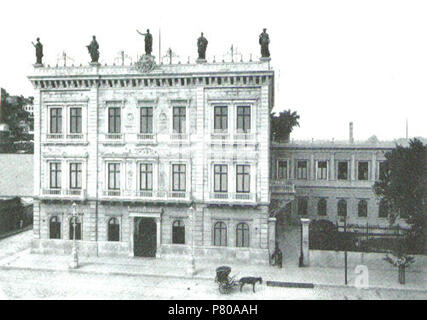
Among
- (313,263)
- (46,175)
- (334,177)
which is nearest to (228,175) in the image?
(313,263)

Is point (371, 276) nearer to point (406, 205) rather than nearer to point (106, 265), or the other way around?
point (406, 205)

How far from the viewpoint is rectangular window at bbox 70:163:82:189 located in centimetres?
3297

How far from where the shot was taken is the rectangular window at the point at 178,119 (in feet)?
104

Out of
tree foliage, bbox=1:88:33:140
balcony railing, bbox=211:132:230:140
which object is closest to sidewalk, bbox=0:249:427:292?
balcony railing, bbox=211:132:230:140

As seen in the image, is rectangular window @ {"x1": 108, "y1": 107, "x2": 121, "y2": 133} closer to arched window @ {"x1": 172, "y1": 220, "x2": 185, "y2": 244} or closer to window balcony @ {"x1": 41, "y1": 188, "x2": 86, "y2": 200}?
window balcony @ {"x1": 41, "y1": 188, "x2": 86, "y2": 200}

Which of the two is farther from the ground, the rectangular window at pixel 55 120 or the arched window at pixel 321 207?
the rectangular window at pixel 55 120

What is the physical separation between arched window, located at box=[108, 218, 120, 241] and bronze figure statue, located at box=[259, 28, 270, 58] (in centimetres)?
Answer: 1582

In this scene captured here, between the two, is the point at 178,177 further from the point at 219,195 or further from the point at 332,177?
the point at 332,177

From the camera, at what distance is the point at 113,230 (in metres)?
32.7

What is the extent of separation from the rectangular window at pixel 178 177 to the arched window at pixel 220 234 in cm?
358

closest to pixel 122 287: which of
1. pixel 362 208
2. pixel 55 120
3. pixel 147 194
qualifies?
pixel 147 194

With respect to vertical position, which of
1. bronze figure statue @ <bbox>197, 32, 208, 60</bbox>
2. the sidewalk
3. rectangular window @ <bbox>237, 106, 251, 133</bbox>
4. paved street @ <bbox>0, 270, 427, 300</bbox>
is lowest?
paved street @ <bbox>0, 270, 427, 300</bbox>

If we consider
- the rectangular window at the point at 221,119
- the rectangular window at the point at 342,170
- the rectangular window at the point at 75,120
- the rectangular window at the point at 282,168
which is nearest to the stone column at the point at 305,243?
the rectangular window at the point at 221,119

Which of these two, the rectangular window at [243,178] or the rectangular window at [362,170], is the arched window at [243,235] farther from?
the rectangular window at [362,170]
